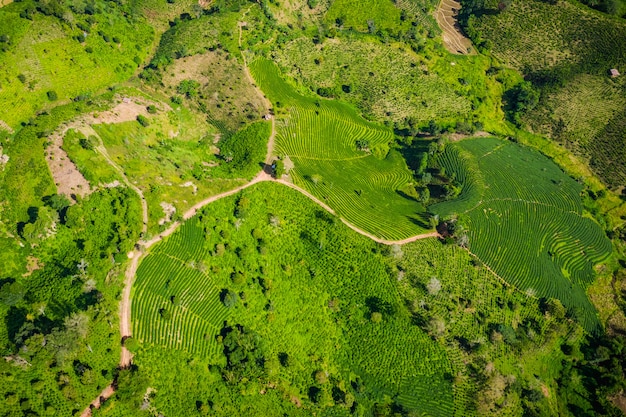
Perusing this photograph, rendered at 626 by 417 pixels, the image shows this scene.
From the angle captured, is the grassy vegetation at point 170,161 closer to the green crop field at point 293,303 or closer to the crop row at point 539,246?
the green crop field at point 293,303

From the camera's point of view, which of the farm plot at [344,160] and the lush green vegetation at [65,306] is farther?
the farm plot at [344,160]

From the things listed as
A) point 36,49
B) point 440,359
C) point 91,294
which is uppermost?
point 36,49

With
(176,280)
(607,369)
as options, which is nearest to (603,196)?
(607,369)

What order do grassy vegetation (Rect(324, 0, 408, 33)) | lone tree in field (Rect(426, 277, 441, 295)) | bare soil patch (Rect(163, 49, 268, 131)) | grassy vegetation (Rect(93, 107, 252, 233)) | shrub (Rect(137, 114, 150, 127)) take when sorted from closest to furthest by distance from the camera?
lone tree in field (Rect(426, 277, 441, 295)), grassy vegetation (Rect(93, 107, 252, 233)), shrub (Rect(137, 114, 150, 127)), bare soil patch (Rect(163, 49, 268, 131)), grassy vegetation (Rect(324, 0, 408, 33))

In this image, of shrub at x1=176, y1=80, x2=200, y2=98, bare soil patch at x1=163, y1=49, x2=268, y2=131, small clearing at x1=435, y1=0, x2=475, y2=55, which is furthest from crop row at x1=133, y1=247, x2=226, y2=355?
small clearing at x1=435, y1=0, x2=475, y2=55

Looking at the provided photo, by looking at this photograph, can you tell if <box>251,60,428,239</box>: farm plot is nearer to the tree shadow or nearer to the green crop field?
the tree shadow

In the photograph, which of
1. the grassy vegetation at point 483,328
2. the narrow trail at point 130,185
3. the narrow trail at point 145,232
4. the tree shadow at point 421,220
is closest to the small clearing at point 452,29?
the tree shadow at point 421,220

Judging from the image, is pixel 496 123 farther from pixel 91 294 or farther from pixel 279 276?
pixel 91 294
